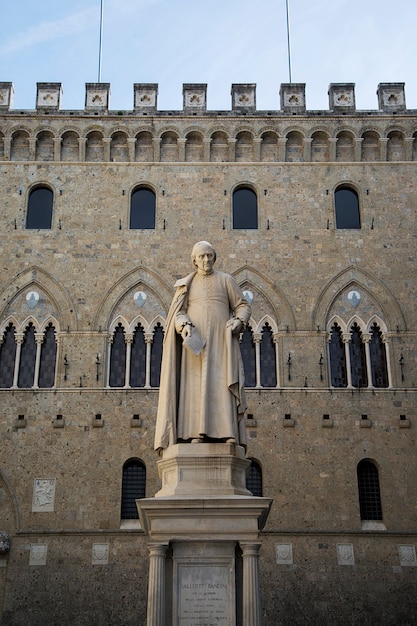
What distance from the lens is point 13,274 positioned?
2220 centimetres

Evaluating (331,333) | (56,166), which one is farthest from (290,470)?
(56,166)

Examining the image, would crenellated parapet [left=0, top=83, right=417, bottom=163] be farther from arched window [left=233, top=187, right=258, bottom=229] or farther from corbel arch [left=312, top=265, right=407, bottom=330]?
corbel arch [left=312, top=265, right=407, bottom=330]

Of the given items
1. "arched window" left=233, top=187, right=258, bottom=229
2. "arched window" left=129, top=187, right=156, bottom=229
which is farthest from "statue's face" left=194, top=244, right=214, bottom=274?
"arched window" left=129, top=187, right=156, bottom=229

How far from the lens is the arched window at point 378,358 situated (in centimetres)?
2148

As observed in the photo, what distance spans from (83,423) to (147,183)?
23.9 feet

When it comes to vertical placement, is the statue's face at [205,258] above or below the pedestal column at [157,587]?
above

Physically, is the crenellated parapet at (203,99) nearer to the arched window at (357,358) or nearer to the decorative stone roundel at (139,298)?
the decorative stone roundel at (139,298)

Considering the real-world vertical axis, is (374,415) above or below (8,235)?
below

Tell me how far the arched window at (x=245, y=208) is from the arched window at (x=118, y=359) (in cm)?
455

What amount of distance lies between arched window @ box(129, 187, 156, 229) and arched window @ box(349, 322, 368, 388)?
21.3ft

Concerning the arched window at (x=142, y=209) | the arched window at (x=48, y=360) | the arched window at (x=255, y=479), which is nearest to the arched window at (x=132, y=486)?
the arched window at (x=255, y=479)

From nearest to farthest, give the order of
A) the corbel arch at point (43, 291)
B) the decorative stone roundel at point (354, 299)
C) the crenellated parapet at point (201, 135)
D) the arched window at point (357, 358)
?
1. the arched window at point (357, 358)
2. the corbel arch at point (43, 291)
3. the decorative stone roundel at point (354, 299)
4. the crenellated parapet at point (201, 135)

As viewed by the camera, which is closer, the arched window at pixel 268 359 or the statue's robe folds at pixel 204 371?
the statue's robe folds at pixel 204 371

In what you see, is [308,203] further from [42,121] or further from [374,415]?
[42,121]
